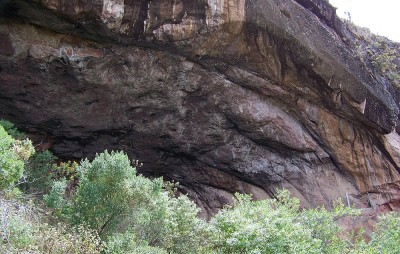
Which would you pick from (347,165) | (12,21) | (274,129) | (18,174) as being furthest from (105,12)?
(347,165)

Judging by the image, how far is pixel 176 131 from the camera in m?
14.7

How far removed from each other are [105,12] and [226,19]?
3.46 m

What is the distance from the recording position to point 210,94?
1355cm

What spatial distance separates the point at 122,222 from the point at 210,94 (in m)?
6.10

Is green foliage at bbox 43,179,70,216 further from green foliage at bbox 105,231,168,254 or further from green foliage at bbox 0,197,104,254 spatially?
green foliage at bbox 105,231,168,254

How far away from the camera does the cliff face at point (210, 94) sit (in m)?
11.2

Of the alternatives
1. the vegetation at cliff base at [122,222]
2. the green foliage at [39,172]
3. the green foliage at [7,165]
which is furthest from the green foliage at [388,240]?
the green foliage at [39,172]

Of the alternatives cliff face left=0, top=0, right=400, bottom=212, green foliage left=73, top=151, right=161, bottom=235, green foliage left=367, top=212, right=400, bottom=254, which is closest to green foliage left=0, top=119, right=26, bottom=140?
cliff face left=0, top=0, right=400, bottom=212

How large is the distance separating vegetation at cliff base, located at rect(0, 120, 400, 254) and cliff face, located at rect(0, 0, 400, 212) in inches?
142

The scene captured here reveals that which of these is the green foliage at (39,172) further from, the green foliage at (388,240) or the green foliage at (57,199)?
the green foliage at (388,240)

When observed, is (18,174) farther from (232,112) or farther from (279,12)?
(279,12)

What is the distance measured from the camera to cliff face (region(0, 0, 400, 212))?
11250 millimetres

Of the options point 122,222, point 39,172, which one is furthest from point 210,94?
point 39,172

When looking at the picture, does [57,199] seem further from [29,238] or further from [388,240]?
[388,240]
